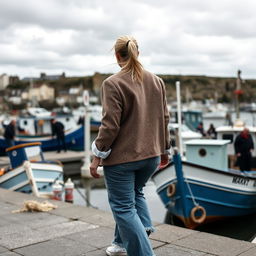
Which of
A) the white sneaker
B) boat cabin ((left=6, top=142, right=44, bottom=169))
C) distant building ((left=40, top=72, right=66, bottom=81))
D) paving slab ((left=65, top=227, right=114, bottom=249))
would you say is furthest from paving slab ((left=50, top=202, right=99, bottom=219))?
distant building ((left=40, top=72, right=66, bottom=81))

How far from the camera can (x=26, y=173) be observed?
10258mm

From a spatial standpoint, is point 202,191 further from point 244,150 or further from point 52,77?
point 52,77

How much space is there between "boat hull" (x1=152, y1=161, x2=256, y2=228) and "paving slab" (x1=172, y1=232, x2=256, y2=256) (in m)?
4.52

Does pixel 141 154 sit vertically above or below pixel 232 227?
above

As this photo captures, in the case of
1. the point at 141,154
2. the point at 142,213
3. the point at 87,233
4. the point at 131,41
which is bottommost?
the point at 87,233

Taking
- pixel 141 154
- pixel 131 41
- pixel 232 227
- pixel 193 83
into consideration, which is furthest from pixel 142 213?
pixel 193 83

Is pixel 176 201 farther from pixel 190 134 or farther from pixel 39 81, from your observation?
pixel 39 81

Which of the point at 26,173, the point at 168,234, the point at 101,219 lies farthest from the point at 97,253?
the point at 26,173

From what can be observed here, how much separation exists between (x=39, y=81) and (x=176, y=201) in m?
170

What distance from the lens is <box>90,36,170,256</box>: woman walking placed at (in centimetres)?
336

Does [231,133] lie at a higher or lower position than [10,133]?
higher

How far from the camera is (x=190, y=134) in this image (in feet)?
80.6

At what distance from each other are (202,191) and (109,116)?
6.80 meters

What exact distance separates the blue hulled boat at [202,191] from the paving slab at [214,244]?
4.13 m
